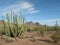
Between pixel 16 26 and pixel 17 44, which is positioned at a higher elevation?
pixel 16 26

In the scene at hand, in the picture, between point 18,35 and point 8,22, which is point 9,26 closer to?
point 8,22

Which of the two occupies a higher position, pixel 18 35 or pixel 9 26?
pixel 9 26

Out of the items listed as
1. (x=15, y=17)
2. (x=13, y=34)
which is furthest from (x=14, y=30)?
(x=15, y=17)

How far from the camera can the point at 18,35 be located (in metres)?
18.5

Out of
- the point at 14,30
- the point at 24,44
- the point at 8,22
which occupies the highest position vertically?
the point at 8,22

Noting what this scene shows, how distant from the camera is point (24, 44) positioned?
1407cm

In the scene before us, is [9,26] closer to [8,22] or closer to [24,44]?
[8,22]

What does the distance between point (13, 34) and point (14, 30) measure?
59cm

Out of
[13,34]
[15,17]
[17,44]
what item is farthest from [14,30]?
[17,44]

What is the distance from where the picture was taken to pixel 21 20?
61.8ft

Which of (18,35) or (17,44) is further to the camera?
(18,35)

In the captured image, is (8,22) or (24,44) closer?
(24,44)

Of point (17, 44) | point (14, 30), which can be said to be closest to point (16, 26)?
point (14, 30)

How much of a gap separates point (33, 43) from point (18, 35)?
473 cm
